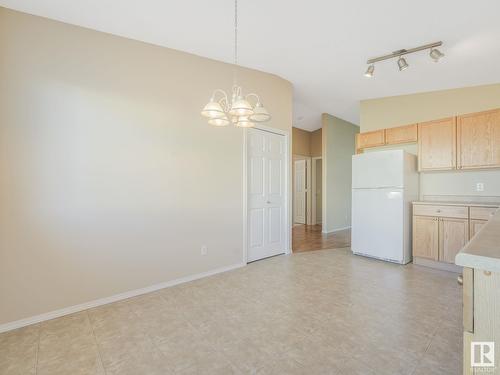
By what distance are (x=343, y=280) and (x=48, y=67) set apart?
3809mm

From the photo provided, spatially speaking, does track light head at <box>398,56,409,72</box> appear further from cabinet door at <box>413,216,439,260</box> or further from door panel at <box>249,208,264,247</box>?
door panel at <box>249,208,264,247</box>

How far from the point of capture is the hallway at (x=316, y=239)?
4738 mm

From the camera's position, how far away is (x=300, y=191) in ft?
25.1

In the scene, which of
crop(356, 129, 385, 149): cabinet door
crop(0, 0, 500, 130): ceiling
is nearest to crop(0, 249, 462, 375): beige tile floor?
crop(356, 129, 385, 149): cabinet door

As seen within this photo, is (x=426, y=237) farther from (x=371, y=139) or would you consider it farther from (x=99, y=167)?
(x=99, y=167)

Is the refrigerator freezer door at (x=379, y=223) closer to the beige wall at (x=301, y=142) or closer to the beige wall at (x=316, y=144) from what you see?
the beige wall at (x=301, y=142)

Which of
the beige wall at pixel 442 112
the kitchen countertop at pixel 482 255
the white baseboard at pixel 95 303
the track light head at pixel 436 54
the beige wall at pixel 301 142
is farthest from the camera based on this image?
the beige wall at pixel 301 142

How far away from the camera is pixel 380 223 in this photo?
385 cm

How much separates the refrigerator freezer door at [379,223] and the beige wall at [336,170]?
80.2 inches

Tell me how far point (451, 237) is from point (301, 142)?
4.60m

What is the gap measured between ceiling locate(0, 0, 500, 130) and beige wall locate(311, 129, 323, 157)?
12.2ft

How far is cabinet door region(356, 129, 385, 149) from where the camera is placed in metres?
4.39

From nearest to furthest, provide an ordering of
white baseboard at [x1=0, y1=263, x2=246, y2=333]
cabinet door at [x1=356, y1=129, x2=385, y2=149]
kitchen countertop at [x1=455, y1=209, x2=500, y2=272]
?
1. kitchen countertop at [x1=455, y1=209, x2=500, y2=272]
2. white baseboard at [x1=0, y1=263, x2=246, y2=333]
3. cabinet door at [x1=356, y1=129, x2=385, y2=149]

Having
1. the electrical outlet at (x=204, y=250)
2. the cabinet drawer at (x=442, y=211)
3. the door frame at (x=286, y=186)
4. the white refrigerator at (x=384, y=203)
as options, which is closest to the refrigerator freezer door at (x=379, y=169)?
the white refrigerator at (x=384, y=203)
